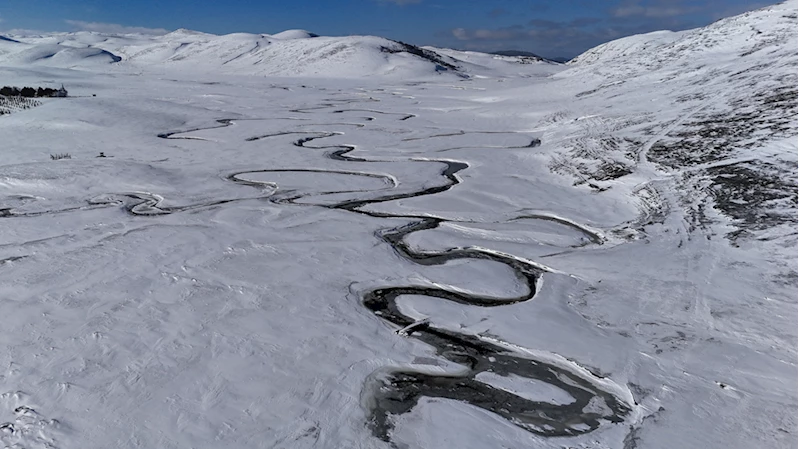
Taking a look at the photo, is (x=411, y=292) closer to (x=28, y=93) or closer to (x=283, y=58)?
(x=28, y=93)

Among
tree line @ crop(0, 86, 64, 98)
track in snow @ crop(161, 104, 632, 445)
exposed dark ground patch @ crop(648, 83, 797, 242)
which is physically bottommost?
track in snow @ crop(161, 104, 632, 445)

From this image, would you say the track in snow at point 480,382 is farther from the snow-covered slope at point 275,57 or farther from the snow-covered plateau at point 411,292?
the snow-covered slope at point 275,57

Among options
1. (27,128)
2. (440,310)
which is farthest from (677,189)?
(27,128)

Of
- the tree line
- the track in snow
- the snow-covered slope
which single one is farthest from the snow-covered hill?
the track in snow

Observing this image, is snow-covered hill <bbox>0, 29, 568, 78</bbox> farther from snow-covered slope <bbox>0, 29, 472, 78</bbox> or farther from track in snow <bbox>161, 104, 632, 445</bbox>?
track in snow <bbox>161, 104, 632, 445</bbox>

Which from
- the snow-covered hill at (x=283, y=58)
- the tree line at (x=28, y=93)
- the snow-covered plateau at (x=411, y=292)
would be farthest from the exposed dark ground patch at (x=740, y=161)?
the snow-covered hill at (x=283, y=58)

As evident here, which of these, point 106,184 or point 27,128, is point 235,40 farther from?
point 106,184

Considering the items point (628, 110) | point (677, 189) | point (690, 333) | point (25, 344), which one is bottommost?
point (25, 344)

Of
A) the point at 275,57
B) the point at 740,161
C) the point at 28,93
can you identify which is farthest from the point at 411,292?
the point at 275,57
